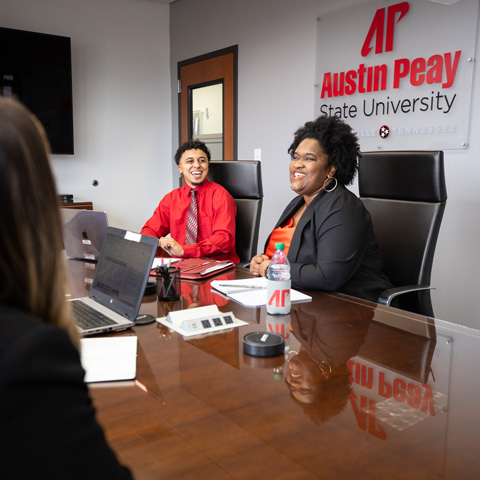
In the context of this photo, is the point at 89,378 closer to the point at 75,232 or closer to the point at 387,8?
the point at 75,232

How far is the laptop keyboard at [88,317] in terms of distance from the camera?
1260mm

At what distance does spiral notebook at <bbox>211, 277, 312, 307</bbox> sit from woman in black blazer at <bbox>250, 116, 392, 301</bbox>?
0.35ft

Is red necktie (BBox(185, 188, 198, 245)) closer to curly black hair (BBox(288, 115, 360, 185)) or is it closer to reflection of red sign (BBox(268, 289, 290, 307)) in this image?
curly black hair (BBox(288, 115, 360, 185))

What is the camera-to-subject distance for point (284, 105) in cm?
376

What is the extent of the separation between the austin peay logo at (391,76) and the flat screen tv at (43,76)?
231cm

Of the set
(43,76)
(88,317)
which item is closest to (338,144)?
(88,317)

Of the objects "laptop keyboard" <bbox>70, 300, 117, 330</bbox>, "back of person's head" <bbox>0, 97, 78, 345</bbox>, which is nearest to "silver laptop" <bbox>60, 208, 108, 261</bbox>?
"laptop keyboard" <bbox>70, 300, 117, 330</bbox>

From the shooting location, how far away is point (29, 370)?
42 cm

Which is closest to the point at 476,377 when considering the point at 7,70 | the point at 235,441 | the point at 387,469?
the point at 387,469

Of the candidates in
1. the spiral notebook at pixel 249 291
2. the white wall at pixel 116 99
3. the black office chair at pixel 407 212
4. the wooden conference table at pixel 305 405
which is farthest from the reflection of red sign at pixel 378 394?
the white wall at pixel 116 99

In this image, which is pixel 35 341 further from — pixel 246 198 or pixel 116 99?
pixel 116 99

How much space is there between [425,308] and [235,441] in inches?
55.9

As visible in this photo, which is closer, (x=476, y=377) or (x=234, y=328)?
(x=476, y=377)

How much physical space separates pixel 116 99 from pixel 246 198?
8.52 ft
